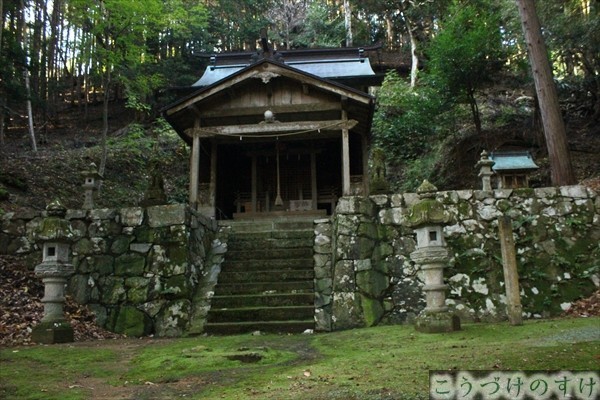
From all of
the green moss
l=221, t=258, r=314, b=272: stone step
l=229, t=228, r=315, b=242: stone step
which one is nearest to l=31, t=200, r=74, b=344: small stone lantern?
l=221, t=258, r=314, b=272: stone step

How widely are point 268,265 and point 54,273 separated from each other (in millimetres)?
3757

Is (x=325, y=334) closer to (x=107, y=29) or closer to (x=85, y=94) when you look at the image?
(x=107, y=29)

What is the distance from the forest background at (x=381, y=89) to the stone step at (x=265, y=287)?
21.6ft

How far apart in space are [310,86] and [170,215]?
18.9ft

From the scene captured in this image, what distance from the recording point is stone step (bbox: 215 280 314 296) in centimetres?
845

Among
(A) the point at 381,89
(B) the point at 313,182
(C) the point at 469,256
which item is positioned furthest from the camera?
(A) the point at 381,89

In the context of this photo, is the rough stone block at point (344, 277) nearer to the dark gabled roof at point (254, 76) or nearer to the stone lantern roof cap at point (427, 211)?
the stone lantern roof cap at point (427, 211)

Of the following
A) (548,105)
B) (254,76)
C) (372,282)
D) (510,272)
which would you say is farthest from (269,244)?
(548,105)

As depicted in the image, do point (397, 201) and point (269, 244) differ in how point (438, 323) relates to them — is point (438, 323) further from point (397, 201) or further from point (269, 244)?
point (269, 244)

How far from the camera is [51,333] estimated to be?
22.4ft

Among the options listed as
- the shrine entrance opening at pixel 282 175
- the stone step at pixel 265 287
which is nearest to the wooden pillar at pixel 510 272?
the stone step at pixel 265 287

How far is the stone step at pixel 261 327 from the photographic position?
7535mm

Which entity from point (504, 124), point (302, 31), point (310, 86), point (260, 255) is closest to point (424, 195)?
point (260, 255)

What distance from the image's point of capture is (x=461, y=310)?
802 centimetres
